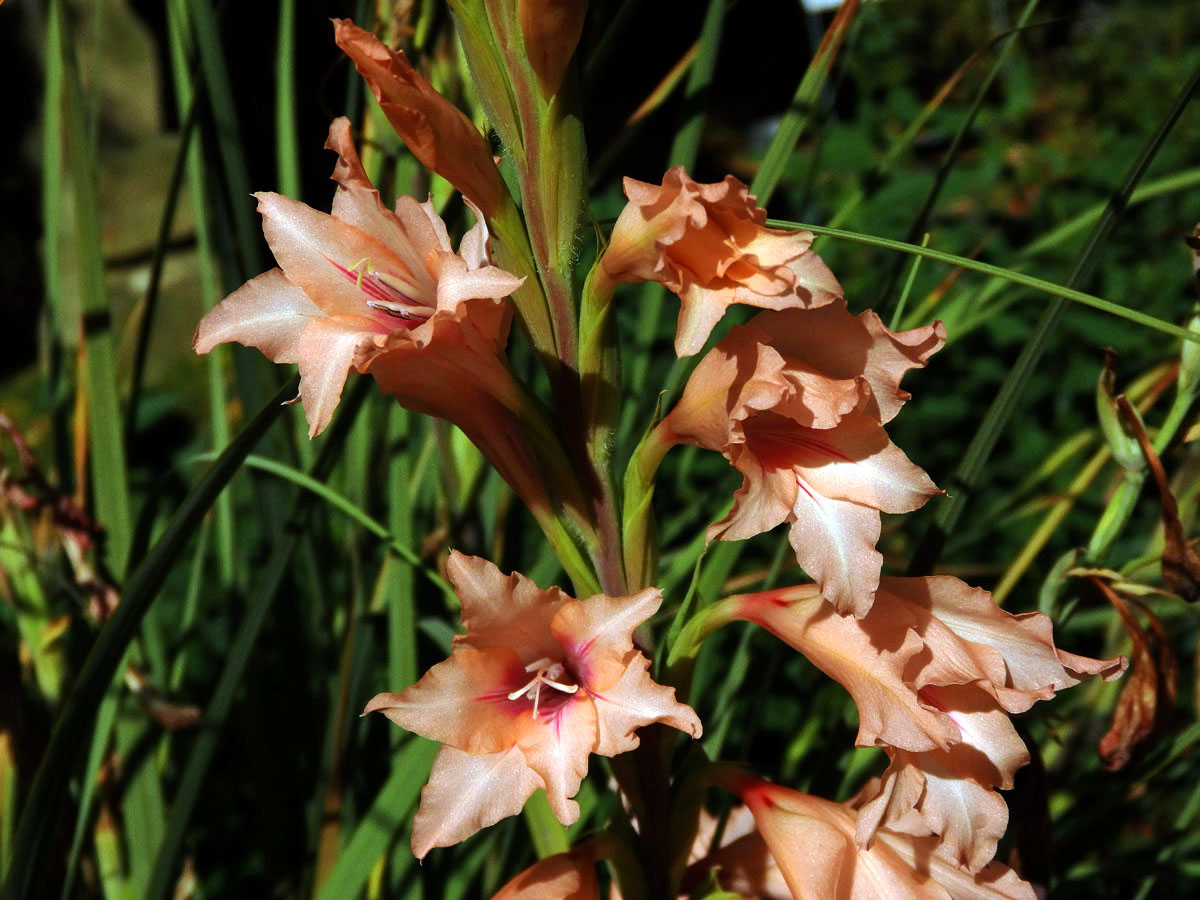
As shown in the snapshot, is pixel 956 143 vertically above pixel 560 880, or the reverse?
pixel 956 143

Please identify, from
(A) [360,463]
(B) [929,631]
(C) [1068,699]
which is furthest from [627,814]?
(C) [1068,699]

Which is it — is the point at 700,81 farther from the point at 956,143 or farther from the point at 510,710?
the point at 510,710

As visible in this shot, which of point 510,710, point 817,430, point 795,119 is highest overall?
point 795,119

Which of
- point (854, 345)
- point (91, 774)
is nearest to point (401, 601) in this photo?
point (91, 774)

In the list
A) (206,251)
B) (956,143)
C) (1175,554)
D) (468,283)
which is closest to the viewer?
(468,283)

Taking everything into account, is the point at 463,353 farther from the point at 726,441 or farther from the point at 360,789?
the point at 360,789

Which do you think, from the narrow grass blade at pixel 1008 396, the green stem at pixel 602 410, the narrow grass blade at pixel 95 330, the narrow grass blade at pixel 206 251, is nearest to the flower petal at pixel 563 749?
the green stem at pixel 602 410

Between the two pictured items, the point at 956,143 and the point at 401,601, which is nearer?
the point at 956,143
